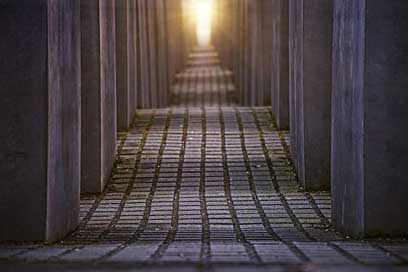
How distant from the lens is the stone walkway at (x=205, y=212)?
649 cm

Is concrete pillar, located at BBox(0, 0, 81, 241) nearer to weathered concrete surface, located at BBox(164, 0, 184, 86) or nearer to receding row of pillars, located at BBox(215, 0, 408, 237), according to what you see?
receding row of pillars, located at BBox(215, 0, 408, 237)

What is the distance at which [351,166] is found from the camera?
880 centimetres

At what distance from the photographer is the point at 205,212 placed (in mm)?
10469

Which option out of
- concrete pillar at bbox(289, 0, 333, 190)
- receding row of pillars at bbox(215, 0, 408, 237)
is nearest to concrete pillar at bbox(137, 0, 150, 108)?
concrete pillar at bbox(289, 0, 333, 190)

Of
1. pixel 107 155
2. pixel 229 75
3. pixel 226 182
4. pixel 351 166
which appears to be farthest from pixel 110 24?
pixel 229 75

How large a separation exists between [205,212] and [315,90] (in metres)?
2.24

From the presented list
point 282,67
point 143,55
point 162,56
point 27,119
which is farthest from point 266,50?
point 27,119

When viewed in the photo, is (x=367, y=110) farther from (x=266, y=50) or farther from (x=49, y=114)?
(x=266, y=50)

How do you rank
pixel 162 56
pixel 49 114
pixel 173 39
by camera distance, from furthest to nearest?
pixel 173 39
pixel 162 56
pixel 49 114

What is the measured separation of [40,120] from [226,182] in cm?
436

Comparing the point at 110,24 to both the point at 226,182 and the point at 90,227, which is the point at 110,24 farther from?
the point at 90,227

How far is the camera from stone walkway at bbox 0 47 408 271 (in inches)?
256

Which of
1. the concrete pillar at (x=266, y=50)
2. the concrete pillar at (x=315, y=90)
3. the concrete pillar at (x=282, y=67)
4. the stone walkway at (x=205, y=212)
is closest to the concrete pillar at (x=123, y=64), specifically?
the stone walkway at (x=205, y=212)

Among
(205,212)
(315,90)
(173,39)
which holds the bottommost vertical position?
(205,212)
